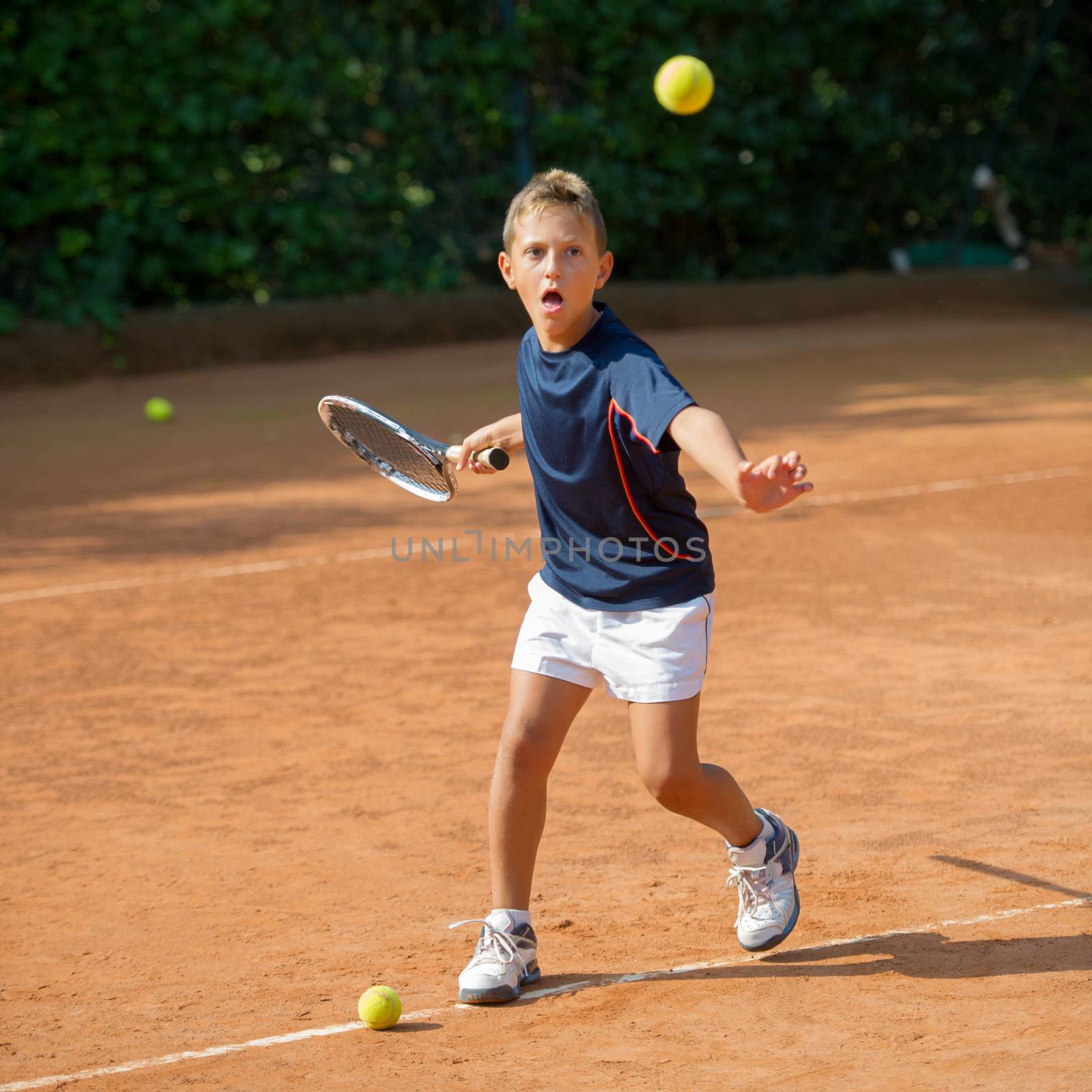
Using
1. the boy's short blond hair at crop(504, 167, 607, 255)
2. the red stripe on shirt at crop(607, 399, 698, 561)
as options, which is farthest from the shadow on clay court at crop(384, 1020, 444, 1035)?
the boy's short blond hair at crop(504, 167, 607, 255)

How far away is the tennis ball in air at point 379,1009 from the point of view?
2.80 metres

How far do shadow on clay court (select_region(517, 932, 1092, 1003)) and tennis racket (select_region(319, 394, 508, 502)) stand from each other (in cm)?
121

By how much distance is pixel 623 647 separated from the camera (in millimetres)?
2957

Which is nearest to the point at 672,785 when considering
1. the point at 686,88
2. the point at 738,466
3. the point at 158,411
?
the point at 738,466

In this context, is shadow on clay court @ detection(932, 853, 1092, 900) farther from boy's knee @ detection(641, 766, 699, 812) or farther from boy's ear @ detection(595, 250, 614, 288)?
boy's ear @ detection(595, 250, 614, 288)

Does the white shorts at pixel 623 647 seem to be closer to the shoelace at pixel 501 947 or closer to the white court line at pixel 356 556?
the shoelace at pixel 501 947

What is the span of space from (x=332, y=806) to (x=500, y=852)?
43.0 inches

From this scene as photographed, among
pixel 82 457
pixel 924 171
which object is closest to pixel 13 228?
pixel 82 457

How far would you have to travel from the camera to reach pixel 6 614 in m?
5.99

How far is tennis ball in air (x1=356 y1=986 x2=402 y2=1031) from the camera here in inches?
110

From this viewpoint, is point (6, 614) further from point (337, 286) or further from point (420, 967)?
point (337, 286)

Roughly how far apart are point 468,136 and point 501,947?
43.4ft

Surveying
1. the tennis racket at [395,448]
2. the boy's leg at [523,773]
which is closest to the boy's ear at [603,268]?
the tennis racket at [395,448]

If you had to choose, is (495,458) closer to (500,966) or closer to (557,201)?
(557,201)
